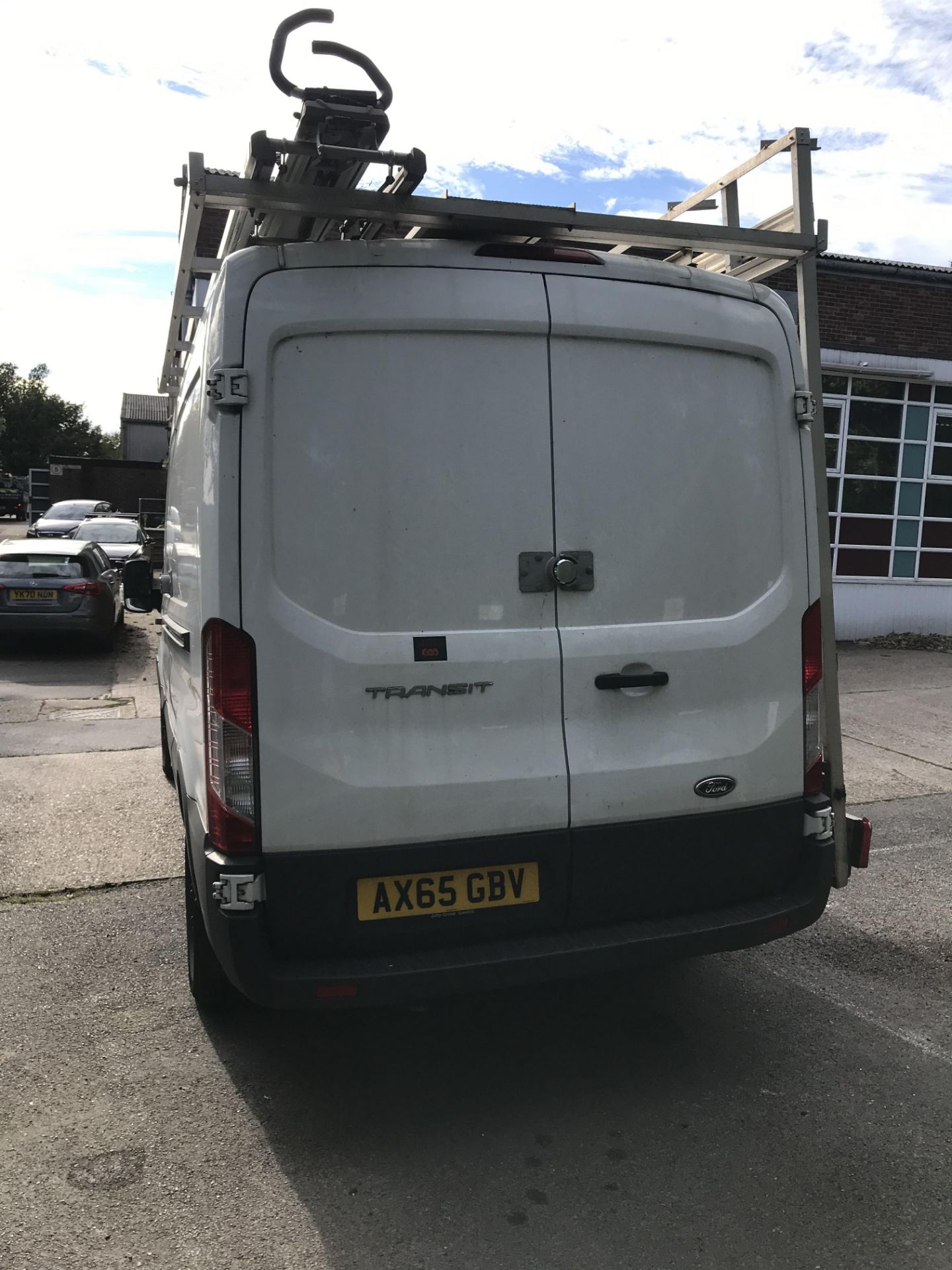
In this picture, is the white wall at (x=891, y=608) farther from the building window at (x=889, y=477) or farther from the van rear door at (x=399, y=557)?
the van rear door at (x=399, y=557)

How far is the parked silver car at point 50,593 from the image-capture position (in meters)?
12.8

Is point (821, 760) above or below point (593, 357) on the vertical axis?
below

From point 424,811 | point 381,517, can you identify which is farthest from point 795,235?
point 424,811

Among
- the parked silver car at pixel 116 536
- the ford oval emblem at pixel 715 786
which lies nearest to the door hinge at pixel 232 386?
the ford oval emblem at pixel 715 786

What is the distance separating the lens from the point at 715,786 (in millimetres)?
3312

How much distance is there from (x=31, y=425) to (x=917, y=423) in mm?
72169

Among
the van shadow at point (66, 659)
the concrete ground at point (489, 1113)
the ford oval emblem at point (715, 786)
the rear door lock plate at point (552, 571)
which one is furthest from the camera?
the van shadow at point (66, 659)

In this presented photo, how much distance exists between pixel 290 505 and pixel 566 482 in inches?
33.2

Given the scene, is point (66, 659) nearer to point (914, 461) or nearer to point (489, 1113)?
point (489, 1113)

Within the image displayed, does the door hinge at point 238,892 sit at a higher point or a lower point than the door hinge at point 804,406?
lower

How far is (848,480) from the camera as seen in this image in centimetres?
1511

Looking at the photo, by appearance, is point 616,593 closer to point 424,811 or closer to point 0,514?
point 424,811

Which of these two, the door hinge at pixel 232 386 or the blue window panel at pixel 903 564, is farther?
the blue window panel at pixel 903 564

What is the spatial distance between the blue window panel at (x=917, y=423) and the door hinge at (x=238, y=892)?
14584 mm
